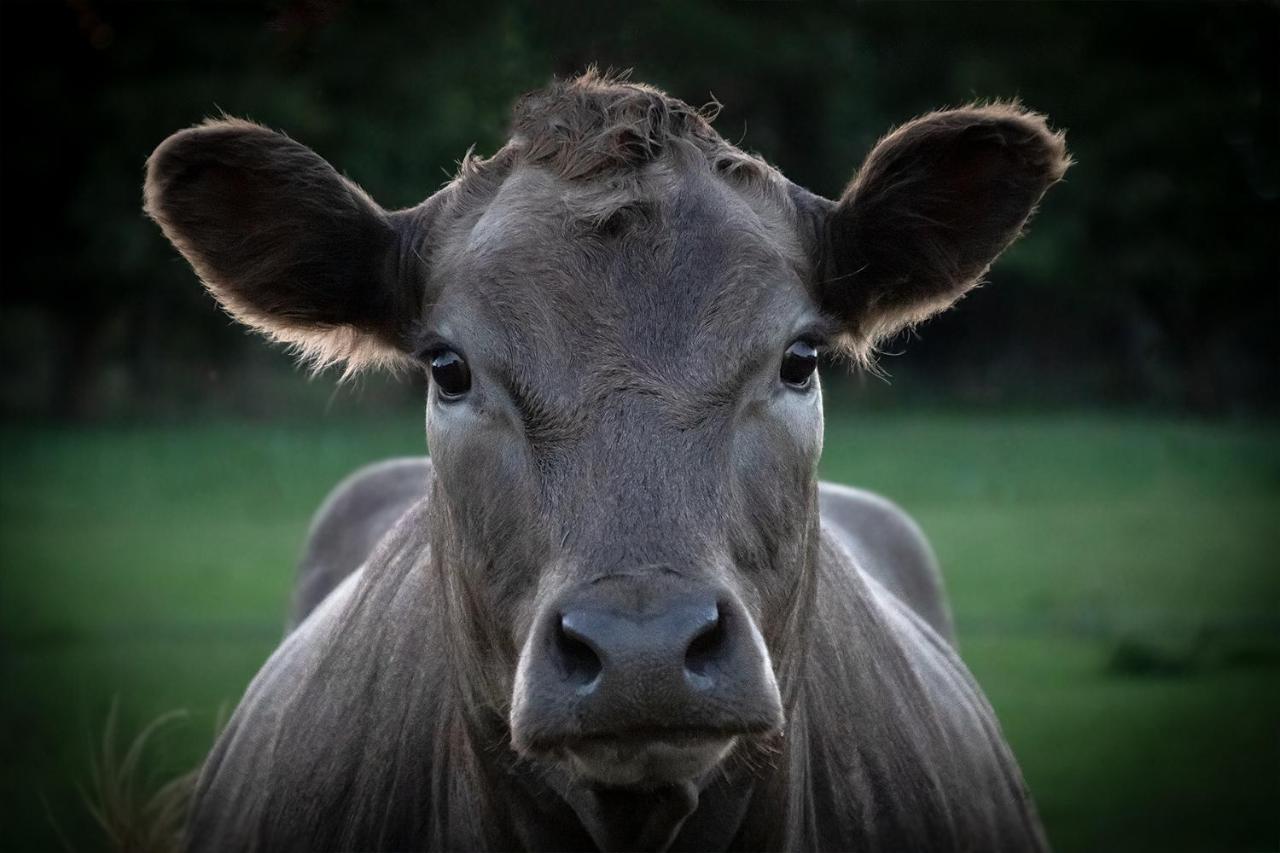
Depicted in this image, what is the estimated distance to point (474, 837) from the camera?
346 cm

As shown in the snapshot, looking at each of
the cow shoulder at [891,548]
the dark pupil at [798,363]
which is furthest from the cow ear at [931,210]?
the cow shoulder at [891,548]

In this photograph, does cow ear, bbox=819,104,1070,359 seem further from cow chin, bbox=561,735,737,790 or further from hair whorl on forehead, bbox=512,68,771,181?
cow chin, bbox=561,735,737,790

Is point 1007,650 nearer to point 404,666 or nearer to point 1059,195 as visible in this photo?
point 404,666

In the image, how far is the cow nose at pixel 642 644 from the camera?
2.53m

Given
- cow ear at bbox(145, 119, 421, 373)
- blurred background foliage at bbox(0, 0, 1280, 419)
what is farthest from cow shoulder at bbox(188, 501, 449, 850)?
blurred background foliage at bbox(0, 0, 1280, 419)

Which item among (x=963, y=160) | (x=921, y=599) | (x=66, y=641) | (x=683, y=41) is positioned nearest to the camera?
(x=963, y=160)

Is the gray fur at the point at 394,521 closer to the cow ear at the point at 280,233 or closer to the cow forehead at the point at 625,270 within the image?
the cow ear at the point at 280,233

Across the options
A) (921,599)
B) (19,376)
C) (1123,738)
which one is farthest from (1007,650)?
(19,376)

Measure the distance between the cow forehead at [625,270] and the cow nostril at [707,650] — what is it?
0.66 meters

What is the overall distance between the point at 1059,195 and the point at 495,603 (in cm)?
2967

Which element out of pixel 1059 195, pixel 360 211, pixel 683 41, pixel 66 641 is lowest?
pixel 66 641

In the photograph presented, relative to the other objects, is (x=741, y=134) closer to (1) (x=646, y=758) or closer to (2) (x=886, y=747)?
(2) (x=886, y=747)

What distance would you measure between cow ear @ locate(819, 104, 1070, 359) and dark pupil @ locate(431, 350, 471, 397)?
3.11 feet

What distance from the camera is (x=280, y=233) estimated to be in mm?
3594
